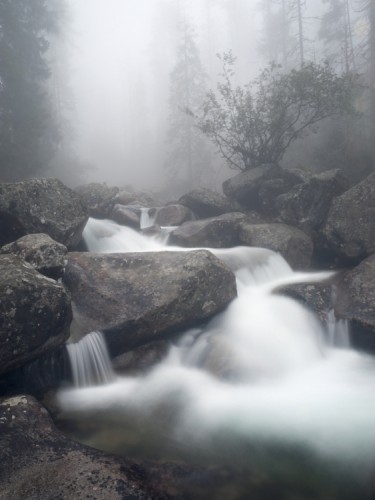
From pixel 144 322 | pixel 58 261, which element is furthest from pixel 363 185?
pixel 58 261

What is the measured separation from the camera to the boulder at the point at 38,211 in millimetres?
8297

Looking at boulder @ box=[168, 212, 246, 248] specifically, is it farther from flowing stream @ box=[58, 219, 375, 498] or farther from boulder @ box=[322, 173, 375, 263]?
flowing stream @ box=[58, 219, 375, 498]

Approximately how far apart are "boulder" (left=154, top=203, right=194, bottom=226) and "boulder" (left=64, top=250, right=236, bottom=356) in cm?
632

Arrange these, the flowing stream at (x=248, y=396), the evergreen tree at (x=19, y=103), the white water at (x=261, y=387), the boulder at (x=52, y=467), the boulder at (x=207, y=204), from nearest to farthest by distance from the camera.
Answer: the boulder at (x=52, y=467) < the flowing stream at (x=248, y=396) < the white water at (x=261, y=387) < the boulder at (x=207, y=204) < the evergreen tree at (x=19, y=103)

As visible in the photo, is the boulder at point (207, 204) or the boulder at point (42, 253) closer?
the boulder at point (42, 253)

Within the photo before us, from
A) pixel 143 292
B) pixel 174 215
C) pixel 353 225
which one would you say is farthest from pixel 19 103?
pixel 353 225

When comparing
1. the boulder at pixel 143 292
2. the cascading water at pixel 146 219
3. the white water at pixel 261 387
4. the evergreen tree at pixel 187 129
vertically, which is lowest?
the white water at pixel 261 387

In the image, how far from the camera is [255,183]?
14.3 meters

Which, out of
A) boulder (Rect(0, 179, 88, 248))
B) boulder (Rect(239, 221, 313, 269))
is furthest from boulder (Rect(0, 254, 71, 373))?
boulder (Rect(239, 221, 313, 269))

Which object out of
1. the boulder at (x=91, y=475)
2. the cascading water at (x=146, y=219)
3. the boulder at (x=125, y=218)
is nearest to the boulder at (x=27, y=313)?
the boulder at (x=91, y=475)

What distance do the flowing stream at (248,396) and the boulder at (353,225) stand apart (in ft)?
9.35

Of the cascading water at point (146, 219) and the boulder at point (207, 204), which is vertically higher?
the boulder at point (207, 204)

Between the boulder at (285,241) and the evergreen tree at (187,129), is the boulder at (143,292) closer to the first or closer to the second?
the boulder at (285,241)

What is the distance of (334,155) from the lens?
1716 centimetres
